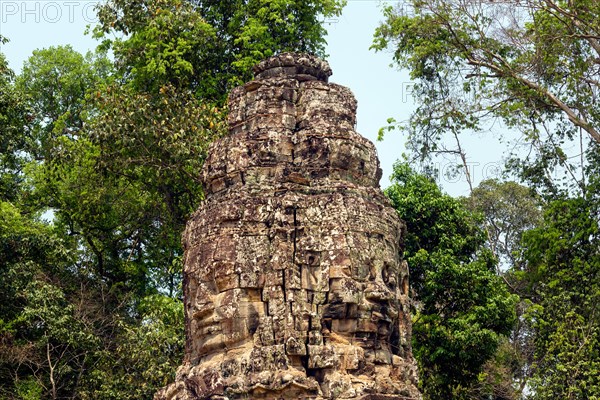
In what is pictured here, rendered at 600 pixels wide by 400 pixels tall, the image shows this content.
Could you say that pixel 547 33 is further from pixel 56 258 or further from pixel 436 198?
pixel 56 258

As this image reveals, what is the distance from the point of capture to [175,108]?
73.2 feet

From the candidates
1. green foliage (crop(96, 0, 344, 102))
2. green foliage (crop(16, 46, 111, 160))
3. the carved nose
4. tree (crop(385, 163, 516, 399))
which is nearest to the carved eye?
the carved nose

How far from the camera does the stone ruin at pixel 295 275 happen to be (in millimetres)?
13438

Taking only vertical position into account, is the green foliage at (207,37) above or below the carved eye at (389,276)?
above

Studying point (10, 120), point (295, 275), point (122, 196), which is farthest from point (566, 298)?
point (10, 120)

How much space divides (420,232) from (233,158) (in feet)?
25.2

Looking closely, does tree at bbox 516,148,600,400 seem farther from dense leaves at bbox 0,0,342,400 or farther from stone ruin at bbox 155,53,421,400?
dense leaves at bbox 0,0,342,400

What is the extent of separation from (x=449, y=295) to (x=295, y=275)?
8053 millimetres

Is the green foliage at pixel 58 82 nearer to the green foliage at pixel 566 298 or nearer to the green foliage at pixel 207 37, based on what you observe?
the green foliage at pixel 207 37

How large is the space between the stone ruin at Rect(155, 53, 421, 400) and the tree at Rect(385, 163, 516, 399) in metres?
5.98

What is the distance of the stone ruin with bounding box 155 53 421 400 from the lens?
1344 cm

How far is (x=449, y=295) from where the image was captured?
69.7ft

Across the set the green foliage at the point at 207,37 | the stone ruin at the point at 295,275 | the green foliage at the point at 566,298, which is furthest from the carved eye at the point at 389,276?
the green foliage at the point at 207,37

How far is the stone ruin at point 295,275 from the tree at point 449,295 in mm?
5980
